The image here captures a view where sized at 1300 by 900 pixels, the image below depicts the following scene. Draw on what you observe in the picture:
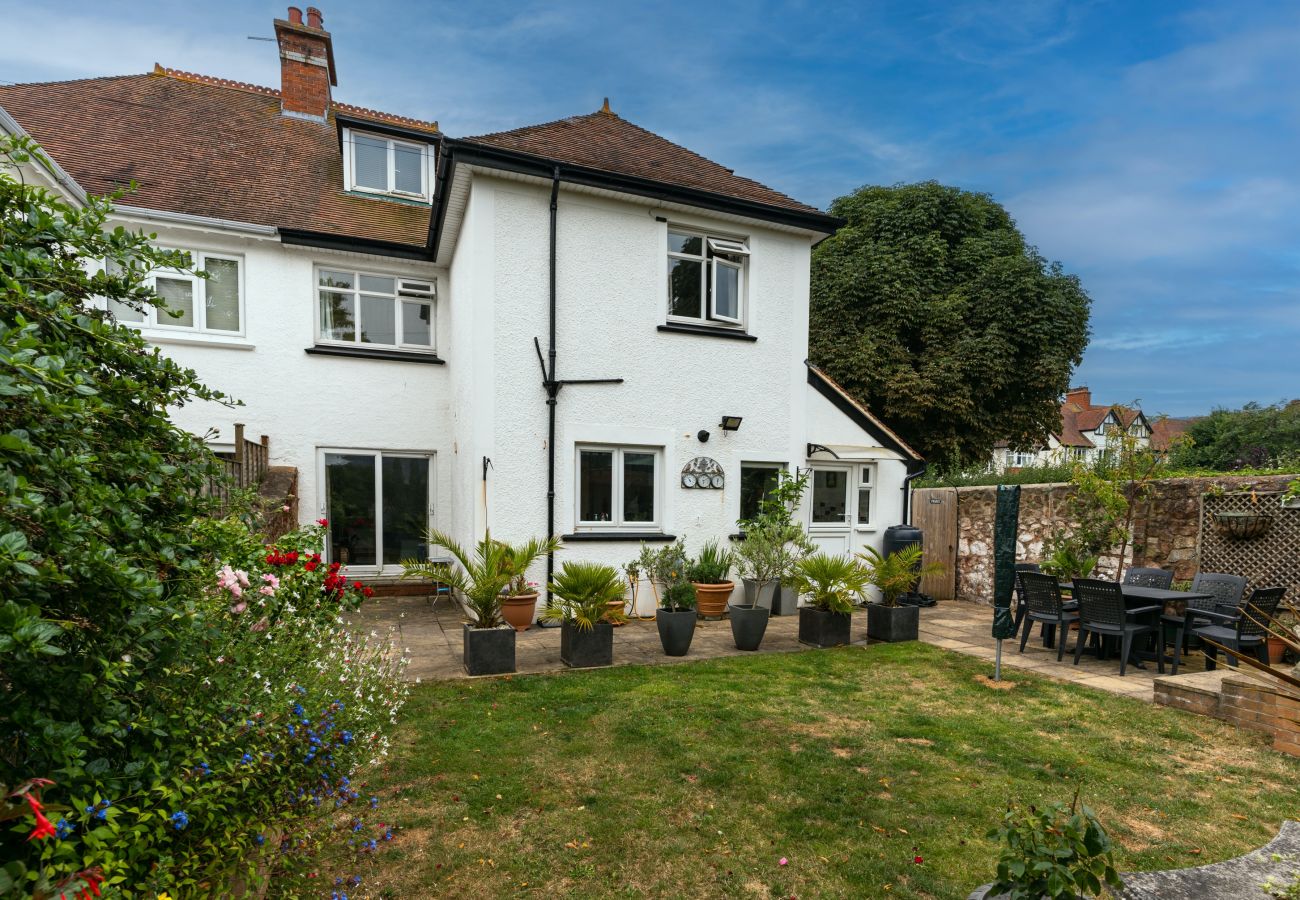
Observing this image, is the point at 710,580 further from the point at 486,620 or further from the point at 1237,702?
the point at 1237,702

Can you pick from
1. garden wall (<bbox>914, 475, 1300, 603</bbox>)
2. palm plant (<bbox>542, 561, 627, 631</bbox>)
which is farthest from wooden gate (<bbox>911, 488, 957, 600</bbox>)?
palm plant (<bbox>542, 561, 627, 631</bbox>)

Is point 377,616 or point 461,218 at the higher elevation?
point 461,218

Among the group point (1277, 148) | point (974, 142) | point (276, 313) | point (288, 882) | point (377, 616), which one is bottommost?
point (377, 616)

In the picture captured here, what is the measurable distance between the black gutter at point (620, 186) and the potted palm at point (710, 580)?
17.1 feet

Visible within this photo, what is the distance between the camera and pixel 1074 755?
4.64 meters

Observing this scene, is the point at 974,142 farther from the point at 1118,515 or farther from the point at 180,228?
the point at 180,228

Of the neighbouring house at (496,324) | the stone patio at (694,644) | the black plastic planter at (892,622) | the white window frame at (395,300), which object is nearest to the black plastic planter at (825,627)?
the stone patio at (694,644)

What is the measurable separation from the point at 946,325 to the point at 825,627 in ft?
45.9

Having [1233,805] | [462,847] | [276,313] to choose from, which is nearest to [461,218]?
[276,313]

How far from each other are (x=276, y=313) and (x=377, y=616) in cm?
533

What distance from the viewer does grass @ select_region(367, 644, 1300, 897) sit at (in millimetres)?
3160

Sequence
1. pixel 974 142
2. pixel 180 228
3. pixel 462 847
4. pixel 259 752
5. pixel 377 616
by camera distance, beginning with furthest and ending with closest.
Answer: pixel 974 142 < pixel 180 228 < pixel 377 616 < pixel 462 847 < pixel 259 752

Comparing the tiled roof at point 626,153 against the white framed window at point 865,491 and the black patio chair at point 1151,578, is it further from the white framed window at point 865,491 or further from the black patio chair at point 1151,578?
the black patio chair at point 1151,578

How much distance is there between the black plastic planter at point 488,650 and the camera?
6.29 metres
